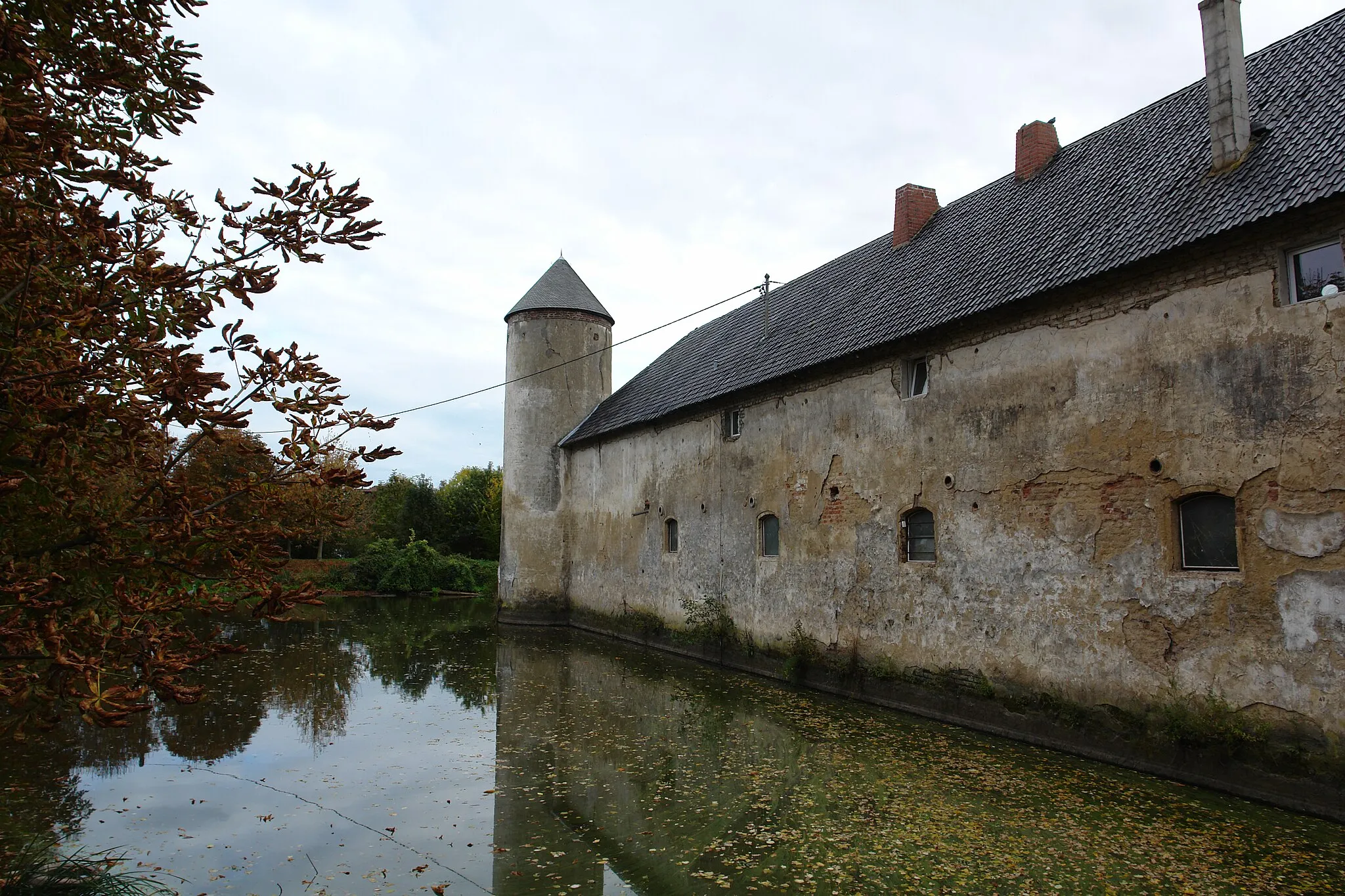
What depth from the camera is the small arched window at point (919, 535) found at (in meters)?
11.5

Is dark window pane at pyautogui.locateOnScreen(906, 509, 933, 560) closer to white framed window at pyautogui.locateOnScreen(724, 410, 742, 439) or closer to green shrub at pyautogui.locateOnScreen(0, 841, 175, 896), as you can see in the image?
white framed window at pyautogui.locateOnScreen(724, 410, 742, 439)

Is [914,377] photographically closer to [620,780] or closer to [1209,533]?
[1209,533]

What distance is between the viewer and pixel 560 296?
24734 mm

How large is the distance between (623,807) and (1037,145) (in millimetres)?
12550

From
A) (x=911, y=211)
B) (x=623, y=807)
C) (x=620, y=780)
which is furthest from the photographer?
(x=911, y=211)

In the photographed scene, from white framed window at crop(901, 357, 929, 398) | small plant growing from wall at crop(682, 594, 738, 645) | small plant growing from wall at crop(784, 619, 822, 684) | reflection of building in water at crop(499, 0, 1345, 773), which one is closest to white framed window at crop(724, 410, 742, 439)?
reflection of building in water at crop(499, 0, 1345, 773)

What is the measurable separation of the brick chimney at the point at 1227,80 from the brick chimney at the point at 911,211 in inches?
259

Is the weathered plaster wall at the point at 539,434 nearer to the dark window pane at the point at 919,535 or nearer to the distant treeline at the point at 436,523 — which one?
the dark window pane at the point at 919,535

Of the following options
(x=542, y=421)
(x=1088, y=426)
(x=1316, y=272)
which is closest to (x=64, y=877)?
(x=1088, y=426)

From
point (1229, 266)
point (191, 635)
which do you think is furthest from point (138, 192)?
point (1229, 266)

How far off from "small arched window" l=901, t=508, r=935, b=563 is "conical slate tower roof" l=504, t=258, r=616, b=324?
49.8ft

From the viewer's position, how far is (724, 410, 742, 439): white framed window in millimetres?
16234

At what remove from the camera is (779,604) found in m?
14.3

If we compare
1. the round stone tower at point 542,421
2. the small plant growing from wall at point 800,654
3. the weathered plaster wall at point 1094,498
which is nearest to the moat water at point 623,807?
the small plant growing from wall at point 800,654
